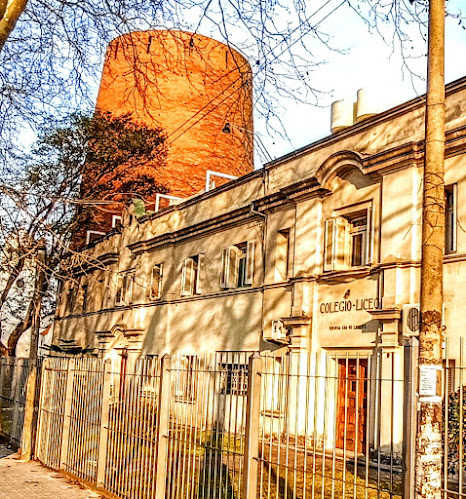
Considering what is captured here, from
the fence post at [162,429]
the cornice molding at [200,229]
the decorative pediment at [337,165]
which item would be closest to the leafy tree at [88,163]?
the cornice molding at [200,229]

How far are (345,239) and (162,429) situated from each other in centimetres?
1072

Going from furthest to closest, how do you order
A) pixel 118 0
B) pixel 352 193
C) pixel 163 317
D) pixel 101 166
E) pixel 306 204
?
pixel 101 166, pixel 163 317, pixel 306 204, pixel 352 193, pixel 118 0

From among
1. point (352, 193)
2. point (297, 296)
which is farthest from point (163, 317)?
point (352, 193)

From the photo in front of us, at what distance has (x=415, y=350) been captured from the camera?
5816mm

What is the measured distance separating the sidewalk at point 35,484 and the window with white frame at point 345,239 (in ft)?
29.2

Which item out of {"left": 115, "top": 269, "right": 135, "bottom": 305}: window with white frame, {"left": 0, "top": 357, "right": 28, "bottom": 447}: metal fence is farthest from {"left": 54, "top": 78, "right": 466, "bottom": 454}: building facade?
{"left": 0, "top": 357, "right": 28, "bottom": 447}: metal fence

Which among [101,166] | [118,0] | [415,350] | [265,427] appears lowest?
[265,427]

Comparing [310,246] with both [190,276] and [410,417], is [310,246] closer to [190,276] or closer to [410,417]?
[190,276]

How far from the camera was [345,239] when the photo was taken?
19.1 m

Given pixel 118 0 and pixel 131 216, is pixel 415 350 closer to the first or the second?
pixel 118 0

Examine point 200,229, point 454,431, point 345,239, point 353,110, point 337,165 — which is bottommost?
point 454,431

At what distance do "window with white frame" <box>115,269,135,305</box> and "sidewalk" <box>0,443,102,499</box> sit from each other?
55.4 ft

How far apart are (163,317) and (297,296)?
9.49m

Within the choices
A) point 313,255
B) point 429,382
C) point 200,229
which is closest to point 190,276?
point 200,229
